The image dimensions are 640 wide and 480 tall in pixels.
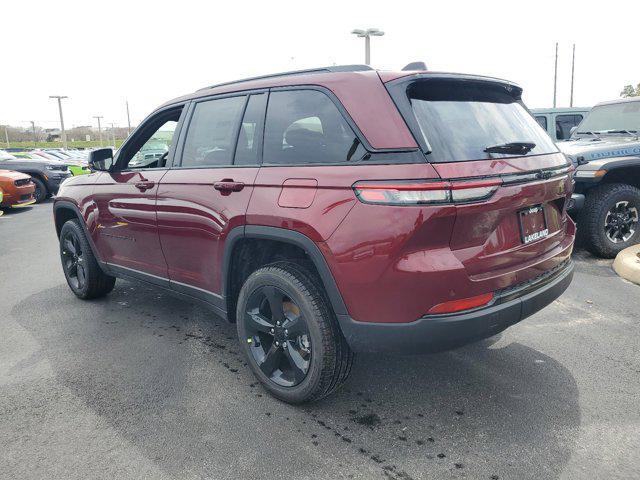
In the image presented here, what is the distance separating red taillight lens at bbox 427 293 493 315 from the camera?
7.47ft

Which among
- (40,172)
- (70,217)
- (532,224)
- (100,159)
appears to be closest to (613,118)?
(532,224)

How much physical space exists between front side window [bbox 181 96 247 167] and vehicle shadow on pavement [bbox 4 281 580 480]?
1.38 m

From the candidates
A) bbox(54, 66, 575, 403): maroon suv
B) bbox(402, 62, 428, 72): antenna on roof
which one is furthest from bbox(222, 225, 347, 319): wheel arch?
bbox(402, 62, 428, 72): antenna on roof

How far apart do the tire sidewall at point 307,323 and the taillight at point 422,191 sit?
0.66m

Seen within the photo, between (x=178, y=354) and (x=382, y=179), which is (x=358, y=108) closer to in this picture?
(x=382, y=179)

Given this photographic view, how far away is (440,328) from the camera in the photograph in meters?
2.28

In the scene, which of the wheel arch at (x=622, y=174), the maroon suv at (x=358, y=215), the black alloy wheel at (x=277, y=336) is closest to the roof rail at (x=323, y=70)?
the maroon suv at (x=358, y=215)

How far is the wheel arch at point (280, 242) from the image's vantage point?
8.06ft

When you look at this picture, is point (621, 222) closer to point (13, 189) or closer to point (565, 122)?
point (565, 122)

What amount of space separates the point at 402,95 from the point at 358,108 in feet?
0.73

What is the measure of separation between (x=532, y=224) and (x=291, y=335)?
1.43 m

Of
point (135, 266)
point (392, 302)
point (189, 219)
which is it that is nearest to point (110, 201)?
point (135, 266)

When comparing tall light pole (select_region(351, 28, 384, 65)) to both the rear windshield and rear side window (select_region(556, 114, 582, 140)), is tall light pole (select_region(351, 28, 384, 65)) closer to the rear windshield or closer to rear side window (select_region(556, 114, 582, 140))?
rear side window (select_region(556, 114, 582, 140))

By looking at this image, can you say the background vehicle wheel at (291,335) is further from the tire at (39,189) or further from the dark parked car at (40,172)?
the tire at (39,189)
